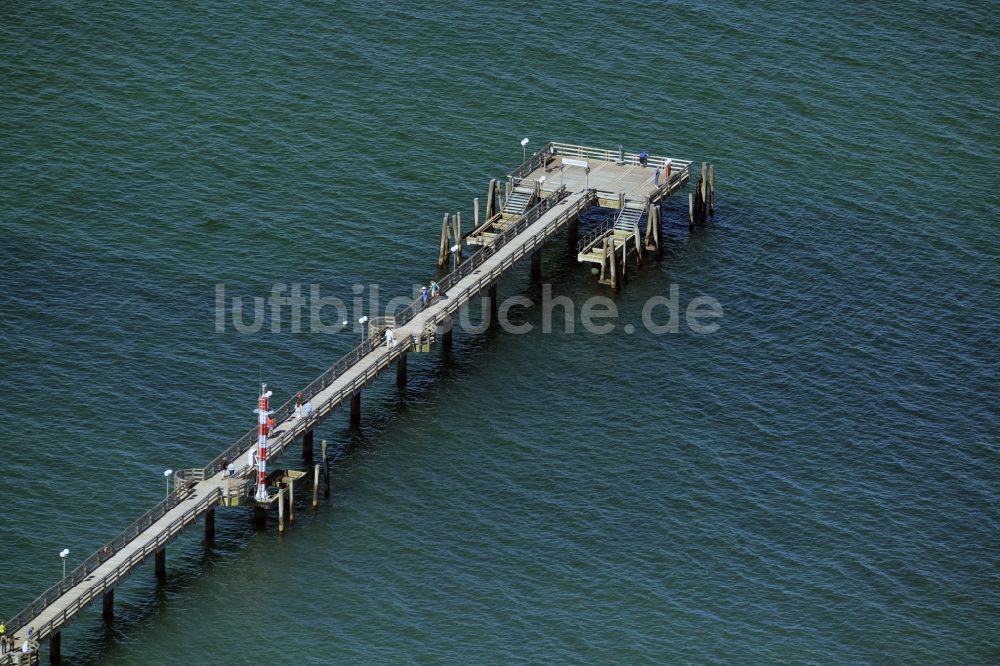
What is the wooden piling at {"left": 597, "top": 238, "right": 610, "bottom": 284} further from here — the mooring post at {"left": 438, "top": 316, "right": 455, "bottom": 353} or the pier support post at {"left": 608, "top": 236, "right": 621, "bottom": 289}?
the mooring post at {"left": 438, "top": 316, "right": 455, "bottom": 353}

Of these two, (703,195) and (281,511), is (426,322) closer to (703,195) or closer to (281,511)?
(281,511)

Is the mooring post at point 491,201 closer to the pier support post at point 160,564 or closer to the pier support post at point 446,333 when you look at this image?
the pier support post at point 446,333

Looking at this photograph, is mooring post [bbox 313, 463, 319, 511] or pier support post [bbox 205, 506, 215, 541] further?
mooring post [bbox 313, 463, 319, 511]

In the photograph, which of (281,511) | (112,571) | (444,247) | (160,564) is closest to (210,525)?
(281,511)

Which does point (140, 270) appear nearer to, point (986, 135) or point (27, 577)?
point (27, 577)

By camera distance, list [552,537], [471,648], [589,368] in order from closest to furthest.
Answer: [471,648]
[552,537]
[589,368]


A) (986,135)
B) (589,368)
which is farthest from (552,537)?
(986,135)

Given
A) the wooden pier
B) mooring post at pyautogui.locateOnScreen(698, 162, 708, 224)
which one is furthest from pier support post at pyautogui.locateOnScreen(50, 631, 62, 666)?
mooring post at pyautogui.locateOnScreen(698, 162, 708, 224)
